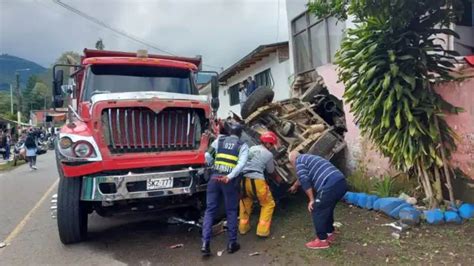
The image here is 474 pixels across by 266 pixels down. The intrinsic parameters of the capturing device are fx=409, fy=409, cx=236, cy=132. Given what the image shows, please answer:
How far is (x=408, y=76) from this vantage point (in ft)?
18.7

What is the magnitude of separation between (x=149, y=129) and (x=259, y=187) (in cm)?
174

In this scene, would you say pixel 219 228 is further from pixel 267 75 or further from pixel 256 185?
pixel 267 75

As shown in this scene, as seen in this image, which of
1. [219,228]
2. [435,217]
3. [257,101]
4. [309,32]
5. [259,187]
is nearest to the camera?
[435,217]

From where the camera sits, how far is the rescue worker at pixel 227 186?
5.21 meters

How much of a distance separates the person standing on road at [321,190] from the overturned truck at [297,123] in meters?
1.45

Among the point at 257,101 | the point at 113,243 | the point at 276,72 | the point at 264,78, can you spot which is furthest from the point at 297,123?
the point at 264,78

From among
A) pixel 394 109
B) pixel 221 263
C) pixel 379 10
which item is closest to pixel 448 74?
pixel 394 109

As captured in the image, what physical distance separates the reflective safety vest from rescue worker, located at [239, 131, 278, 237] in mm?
475

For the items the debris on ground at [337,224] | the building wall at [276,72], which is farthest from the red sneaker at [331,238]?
the building wall at [276,72]

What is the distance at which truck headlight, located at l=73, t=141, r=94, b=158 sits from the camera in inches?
204

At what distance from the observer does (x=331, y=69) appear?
9.53m

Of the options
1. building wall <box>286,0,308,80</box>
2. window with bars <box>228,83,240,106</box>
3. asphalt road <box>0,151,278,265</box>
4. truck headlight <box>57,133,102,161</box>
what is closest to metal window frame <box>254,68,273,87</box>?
building wall <box>286,0,308,80</box>

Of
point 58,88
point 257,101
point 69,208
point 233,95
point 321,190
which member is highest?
point 233,95

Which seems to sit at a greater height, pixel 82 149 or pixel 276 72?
pixel 276 72
